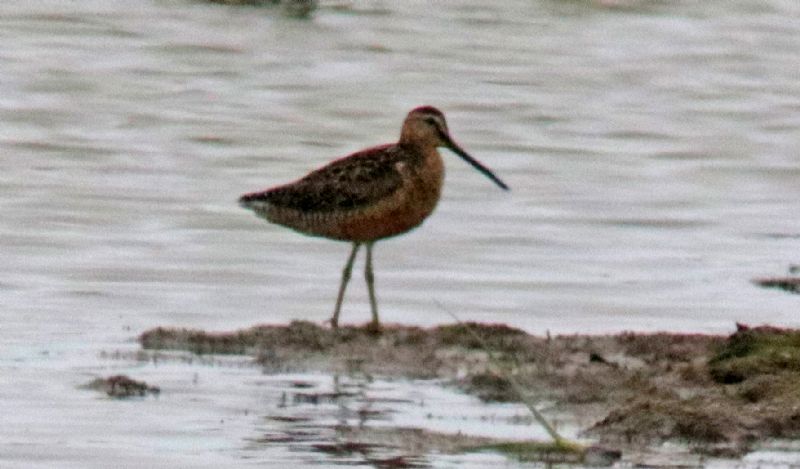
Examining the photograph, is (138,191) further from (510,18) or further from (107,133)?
(510,18)

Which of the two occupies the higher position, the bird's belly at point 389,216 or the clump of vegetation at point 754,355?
the bird's belly at point 389,216

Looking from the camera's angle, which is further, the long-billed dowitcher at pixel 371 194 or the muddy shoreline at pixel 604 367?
the long-billed dowitcher at pixel 371 194

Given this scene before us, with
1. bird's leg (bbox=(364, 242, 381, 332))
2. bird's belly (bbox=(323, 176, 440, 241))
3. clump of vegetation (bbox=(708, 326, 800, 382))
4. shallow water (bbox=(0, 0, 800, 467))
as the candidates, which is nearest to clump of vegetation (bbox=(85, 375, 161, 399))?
shallow water (bbox=(0, 0, 800, 467))

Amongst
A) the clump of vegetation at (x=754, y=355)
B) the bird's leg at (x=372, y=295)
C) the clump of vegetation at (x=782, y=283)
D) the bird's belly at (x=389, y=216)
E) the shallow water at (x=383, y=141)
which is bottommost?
the shallow water at (x=383, y=141)

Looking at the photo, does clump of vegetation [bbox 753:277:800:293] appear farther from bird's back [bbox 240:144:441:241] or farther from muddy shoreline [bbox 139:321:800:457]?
bird's back [bbox 240:144:441:241]

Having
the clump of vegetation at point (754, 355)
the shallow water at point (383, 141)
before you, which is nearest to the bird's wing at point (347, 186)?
the shallow water at point (383, 141)

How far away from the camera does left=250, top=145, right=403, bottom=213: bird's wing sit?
1179 cm

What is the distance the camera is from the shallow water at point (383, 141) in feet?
42.5

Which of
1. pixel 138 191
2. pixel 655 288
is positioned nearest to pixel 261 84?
pixel 138 191

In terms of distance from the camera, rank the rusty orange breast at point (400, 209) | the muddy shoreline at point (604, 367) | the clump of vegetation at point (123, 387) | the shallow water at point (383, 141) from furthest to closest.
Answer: the shallow water at point (383, 141) < the rusty orange breast at point (400, 209) < the clump of vegetation at point (123, 387) < the muddy shoreline at point (604, 367)

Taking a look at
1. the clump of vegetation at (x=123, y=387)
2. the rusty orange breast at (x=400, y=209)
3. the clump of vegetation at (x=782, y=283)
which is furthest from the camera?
the clump of vegetation at (x=782, y=283)

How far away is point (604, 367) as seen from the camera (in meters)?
10.5

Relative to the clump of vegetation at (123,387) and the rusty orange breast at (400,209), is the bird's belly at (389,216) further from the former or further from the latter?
the clump of vegetation at (123,387)

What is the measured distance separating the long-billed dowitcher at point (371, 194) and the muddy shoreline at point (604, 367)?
1.66 feet
